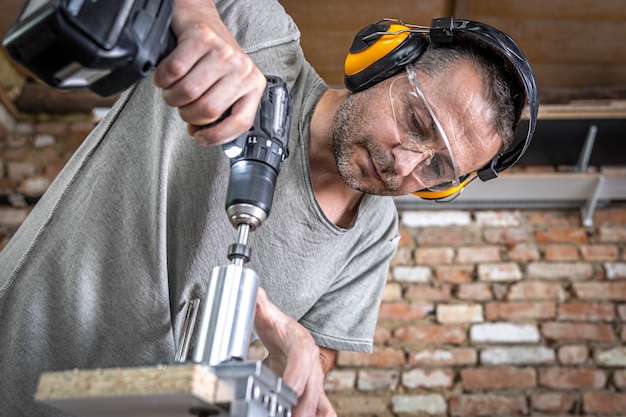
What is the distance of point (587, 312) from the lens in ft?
8.61

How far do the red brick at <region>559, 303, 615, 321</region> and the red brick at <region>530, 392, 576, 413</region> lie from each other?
28 centimetres

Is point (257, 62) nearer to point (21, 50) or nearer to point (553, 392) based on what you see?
point (21, 50)

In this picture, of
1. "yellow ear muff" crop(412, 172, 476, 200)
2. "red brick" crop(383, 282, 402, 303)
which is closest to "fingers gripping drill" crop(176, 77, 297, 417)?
"yellow ear muff" crop(412, 172, 476, 200)

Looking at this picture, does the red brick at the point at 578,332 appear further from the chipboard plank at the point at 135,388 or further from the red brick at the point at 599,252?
the chipboard plank at the point at 135,388

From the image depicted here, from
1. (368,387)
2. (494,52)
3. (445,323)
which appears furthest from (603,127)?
(494,52)

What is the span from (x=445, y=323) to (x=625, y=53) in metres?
1.16

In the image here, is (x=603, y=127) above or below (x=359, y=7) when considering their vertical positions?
below

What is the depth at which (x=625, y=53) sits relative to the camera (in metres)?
2.66

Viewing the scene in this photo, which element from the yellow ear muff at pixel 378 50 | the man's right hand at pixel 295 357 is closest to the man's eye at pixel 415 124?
the yellow ear muff at pixel 378 50

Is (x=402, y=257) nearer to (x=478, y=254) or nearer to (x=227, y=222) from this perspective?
(x=478, y=254)

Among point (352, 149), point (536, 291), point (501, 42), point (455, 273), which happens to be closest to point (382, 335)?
point (455, 273)

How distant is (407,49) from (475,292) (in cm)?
150

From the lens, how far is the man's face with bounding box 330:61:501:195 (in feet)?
4.38

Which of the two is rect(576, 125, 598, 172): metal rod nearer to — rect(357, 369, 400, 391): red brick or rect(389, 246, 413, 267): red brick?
rect(389, 246, 413, 267): red brick
